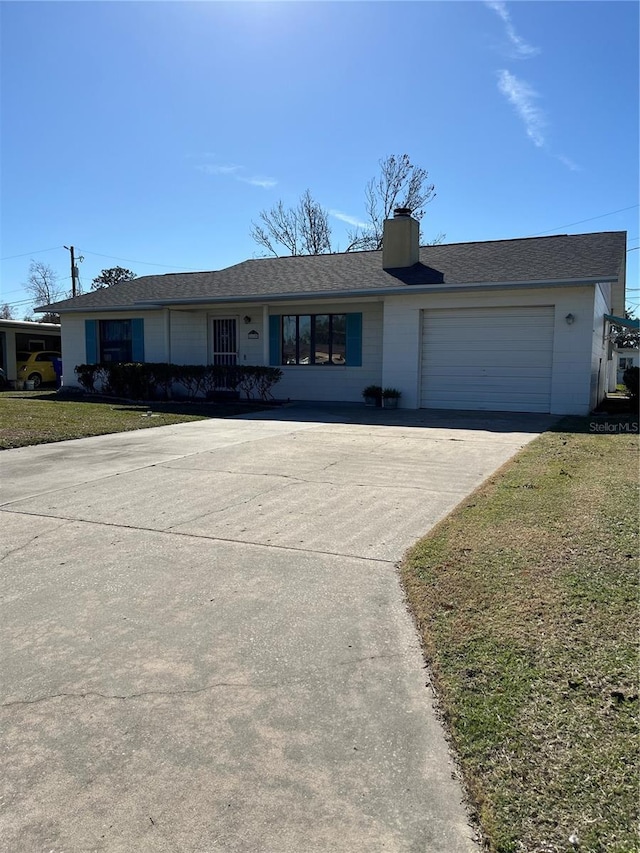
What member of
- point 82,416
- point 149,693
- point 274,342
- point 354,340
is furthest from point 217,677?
point 274,342

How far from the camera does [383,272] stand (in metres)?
16.6

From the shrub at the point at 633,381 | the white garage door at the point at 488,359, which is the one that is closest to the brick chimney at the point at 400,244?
the white garage door at the point at 488,359

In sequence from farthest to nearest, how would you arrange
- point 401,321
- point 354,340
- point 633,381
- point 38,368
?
point 38,368 → point 354,340 → point 633,381 → point 401,321

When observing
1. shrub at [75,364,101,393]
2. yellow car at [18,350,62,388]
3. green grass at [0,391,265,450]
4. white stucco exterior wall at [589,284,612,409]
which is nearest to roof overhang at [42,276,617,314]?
white stucco exterior wall at [589,284,612,409]

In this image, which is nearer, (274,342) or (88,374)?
(274,342)

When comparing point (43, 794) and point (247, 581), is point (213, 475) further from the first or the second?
point (43, 794)

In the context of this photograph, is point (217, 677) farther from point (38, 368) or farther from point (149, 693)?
point (38, 368)

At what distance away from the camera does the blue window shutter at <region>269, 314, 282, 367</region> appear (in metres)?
17.9

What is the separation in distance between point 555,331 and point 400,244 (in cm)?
538

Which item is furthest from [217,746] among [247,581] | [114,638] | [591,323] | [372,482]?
[591,323]

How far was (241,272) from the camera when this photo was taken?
65.2ft

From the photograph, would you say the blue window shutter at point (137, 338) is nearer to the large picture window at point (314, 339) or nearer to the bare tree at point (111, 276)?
the large picture window at point (314, 339)

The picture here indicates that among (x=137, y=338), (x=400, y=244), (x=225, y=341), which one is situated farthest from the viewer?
(x=137, y=338)

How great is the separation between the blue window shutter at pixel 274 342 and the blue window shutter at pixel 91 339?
6.43 m
